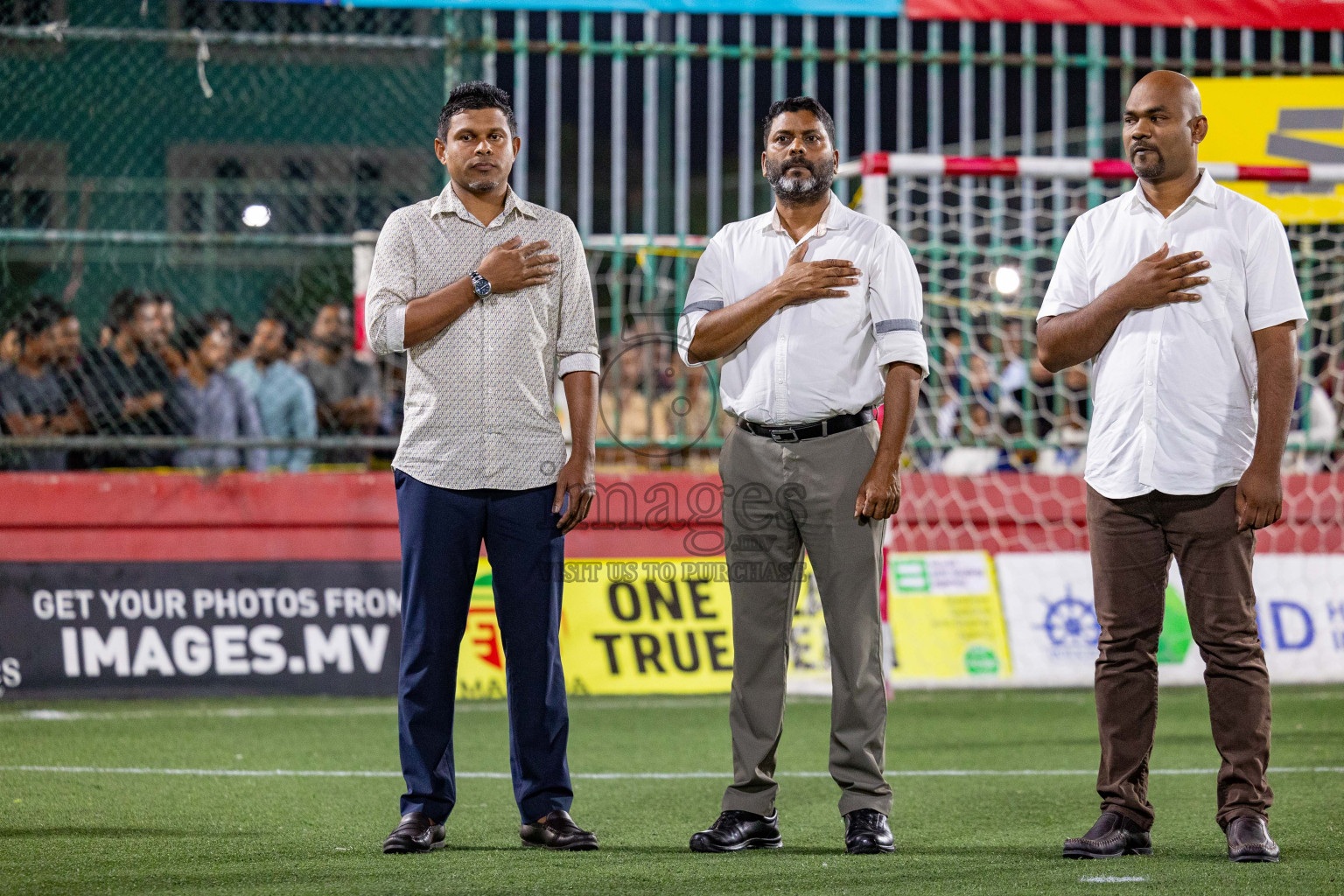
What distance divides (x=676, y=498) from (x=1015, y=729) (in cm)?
213

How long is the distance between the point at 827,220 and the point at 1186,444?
1.13m

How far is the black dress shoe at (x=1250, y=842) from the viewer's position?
3.87m

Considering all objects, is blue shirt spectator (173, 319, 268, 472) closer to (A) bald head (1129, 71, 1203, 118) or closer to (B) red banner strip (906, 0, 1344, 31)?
(B) red banner strip (906, 0, 1344, 31)

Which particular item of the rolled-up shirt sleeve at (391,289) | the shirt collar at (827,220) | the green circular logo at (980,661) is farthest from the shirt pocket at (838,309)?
the green circular logo at (980,661)

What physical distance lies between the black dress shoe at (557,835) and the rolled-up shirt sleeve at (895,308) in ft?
4.93

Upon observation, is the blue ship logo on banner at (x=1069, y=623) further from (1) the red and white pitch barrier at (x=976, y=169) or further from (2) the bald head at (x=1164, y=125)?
(2) the bald head at (x=1164, y=125)

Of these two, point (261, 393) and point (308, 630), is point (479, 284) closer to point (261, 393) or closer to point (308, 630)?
point (308, 630)

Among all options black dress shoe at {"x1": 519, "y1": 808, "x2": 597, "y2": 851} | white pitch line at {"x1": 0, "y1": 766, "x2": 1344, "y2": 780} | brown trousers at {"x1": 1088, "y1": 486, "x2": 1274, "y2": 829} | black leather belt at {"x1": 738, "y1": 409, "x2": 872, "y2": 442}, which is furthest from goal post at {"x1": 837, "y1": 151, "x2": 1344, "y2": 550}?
black dress shoe at {"x1": 519, "y1": 808, "x2": 597, "y2": 851}

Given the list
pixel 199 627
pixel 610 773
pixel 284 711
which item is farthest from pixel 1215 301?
pixel 199 627

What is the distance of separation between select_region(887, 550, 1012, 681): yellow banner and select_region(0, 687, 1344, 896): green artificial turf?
32 cm

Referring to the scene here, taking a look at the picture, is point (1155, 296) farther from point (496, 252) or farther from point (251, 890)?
point (251, 890)

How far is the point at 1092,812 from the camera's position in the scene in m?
4.78

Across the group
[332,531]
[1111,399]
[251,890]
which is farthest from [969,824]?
[332,531]

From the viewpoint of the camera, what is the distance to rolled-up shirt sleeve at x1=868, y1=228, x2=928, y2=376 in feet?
13.5
